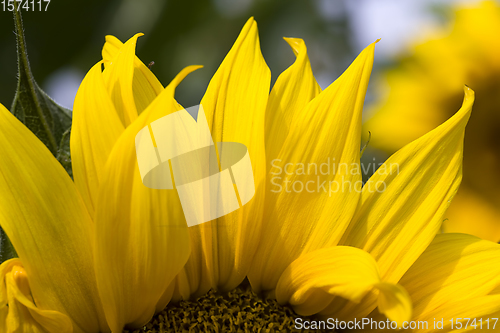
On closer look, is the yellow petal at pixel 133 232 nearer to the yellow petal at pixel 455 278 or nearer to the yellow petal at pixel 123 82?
the yellow petal at pixel 123 82

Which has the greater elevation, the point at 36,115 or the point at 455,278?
the point at 36,115

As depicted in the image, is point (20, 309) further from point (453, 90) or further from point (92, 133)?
point (453, 90)

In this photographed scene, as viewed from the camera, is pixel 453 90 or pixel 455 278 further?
pixel 453 90

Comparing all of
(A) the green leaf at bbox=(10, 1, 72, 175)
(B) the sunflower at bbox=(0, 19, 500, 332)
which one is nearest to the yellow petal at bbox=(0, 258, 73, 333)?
(B) the sunflower at bbox=(0, 19, 500, 332)

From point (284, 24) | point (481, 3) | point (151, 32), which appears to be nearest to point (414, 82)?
point (481, 3)

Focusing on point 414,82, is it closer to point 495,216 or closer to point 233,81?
point 495,216

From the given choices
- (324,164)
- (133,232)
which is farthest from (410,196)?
(133,232)

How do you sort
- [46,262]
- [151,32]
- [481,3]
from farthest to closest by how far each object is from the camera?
[151,32] < [481,3] < [46,262]
